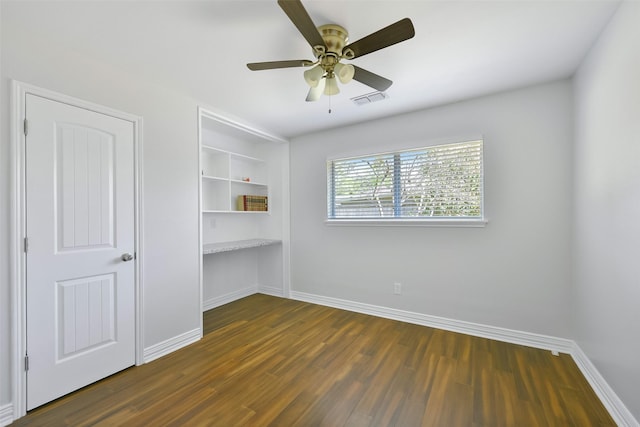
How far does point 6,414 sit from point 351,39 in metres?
3.26

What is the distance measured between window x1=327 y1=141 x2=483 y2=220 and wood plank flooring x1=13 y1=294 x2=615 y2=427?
1.36 m

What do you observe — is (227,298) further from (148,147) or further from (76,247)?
(148,147)

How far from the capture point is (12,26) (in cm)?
169

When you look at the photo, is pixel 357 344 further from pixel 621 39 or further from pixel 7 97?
pixel 7 97

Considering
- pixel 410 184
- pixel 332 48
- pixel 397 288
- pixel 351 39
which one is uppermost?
pixel 351 39

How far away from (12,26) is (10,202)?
3.62ft

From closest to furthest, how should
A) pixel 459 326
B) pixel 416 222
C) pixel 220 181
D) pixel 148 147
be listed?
pixel 148 147 < pixel 459 326 < pixel 416 222 < pixel 220 181

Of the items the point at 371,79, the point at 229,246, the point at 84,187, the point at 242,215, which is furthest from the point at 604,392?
the point at 242,215

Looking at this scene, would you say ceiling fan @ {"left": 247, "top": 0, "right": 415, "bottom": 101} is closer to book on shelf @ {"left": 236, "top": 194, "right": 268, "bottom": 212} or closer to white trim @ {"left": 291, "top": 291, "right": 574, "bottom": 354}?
book on shelf @ {"left": 236, "top": 194, "right": 268, "bottom": 212}

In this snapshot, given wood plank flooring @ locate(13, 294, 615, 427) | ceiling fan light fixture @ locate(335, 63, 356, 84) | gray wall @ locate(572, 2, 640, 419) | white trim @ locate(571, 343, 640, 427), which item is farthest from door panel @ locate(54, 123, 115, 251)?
white trim @ locate(571, 343, 640, 427)

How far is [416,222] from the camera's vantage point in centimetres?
308

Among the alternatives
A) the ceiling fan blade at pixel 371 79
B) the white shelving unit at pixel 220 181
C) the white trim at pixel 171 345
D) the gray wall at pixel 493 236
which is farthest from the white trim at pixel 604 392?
the white shelving unit at pixel 220 181

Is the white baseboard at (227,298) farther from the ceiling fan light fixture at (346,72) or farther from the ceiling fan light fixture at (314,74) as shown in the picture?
the ceiling fan light fixture at (346,72)

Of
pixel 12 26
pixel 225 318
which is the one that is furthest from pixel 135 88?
pixel 225 318
